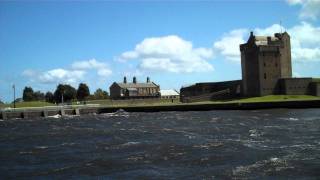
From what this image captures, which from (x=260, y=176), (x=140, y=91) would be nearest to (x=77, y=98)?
(x=140, y=91)

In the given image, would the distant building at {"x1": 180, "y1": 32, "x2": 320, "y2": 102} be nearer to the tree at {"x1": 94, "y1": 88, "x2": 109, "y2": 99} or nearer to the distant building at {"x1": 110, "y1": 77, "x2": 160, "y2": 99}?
the distant building at {"x1": 110, "y1": 77, "x2": 160, "y2": 99}

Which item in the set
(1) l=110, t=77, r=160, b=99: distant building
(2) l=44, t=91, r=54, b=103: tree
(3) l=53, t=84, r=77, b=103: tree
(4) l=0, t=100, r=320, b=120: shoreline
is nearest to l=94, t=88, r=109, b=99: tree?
(1) l=110, t=77, r=160, b=99: distant building

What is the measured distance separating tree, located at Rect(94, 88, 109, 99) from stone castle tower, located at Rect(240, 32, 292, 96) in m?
65.1

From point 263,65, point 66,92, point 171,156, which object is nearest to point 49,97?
point 66,92

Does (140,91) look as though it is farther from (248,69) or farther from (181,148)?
(181,148)

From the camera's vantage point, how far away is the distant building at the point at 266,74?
8812 centimetres

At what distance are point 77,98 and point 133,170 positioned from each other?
120 meters

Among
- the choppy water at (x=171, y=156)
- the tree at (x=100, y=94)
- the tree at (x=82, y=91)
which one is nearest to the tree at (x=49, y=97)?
the tree at (x=82, y=91)

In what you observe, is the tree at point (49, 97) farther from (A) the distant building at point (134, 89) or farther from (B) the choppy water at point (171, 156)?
(B) the choppy water at point (171, 156)

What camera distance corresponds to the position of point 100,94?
515 feet

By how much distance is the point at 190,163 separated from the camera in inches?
829

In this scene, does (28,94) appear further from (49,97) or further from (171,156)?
(171,156)

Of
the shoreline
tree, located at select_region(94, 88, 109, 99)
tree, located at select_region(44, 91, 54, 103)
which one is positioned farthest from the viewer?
tree, located at select_region(94, 88, 109, 99)

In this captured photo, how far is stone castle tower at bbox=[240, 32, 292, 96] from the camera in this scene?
91.8 m
